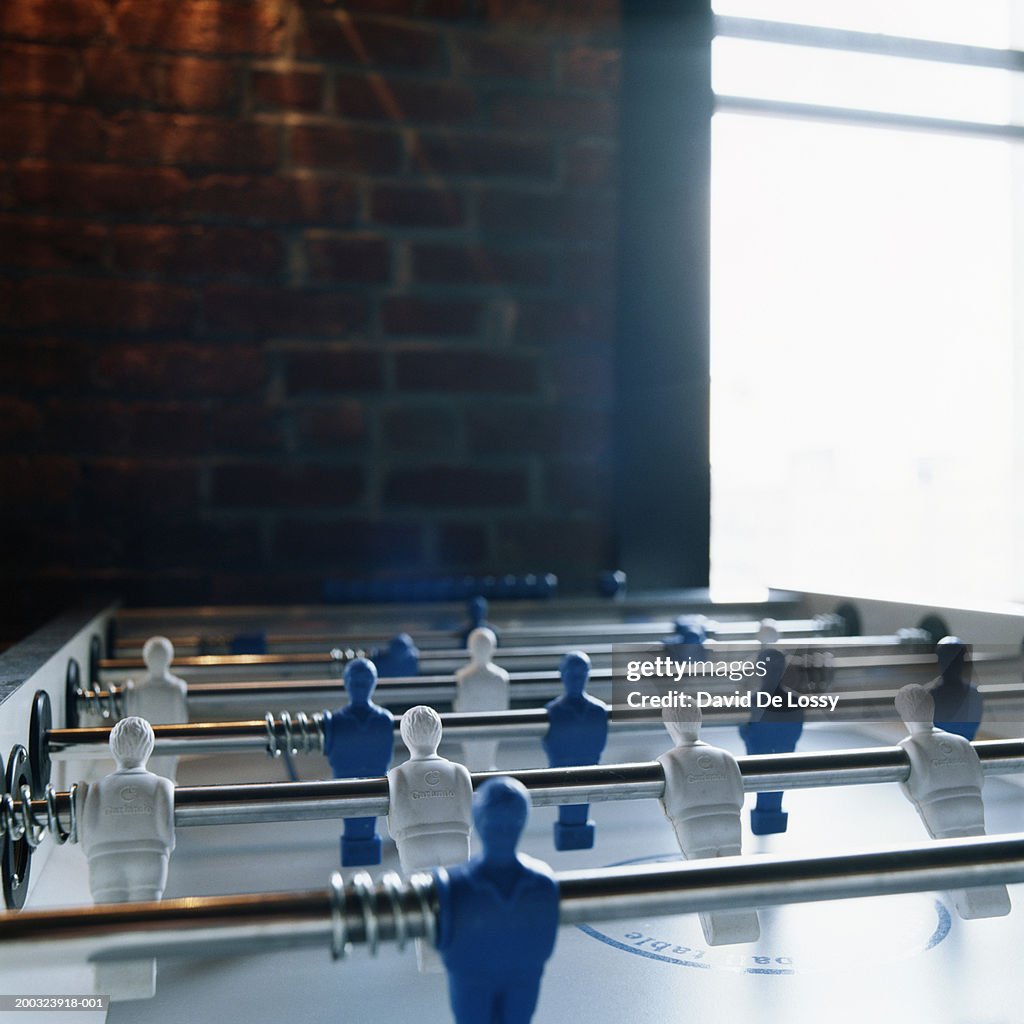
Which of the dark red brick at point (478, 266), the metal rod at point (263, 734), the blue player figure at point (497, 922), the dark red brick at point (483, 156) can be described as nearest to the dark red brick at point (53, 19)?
the dark red brick at point (483, 156)

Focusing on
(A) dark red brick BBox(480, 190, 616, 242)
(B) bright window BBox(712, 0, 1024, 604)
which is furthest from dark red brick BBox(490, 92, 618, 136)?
(B) bright window BBox(712, 0, 1024, 604)

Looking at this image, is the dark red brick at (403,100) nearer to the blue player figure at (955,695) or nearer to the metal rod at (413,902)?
the blue player figure at (955,695)

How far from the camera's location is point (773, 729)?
1166 millimetres

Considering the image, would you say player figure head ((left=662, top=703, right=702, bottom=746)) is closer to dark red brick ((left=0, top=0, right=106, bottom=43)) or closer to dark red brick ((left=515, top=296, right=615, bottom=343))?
dark red brick ((left=515, top=296, right=615, bottom=343))

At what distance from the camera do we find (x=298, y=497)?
2729mm

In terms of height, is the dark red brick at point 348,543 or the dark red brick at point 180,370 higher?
the dark red brick at point 180,370

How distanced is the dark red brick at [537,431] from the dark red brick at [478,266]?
0.36m

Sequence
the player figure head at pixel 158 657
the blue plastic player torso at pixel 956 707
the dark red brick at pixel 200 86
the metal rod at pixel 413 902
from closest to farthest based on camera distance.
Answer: the metal rod at pixel 413 902 < the blue plastic player torso at pixel 956 707 < the player figure head at pixel 158 657 < the dark red brick at pixel 200 86

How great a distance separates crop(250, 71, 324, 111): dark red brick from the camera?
272cm

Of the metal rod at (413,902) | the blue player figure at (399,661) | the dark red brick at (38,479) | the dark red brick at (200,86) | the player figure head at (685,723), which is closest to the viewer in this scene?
the metal rod at (413,902)

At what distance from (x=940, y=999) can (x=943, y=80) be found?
384 cm

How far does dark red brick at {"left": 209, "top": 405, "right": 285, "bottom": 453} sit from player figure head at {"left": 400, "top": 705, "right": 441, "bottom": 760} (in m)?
2.04

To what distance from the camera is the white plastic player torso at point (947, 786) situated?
2.72 ft

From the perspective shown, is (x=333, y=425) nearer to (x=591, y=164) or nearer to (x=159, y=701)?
(x=591, y=164)
